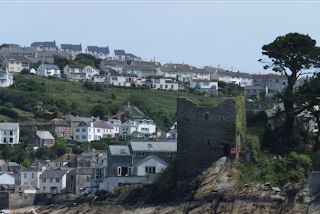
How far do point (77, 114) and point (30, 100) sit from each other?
25.9 feet

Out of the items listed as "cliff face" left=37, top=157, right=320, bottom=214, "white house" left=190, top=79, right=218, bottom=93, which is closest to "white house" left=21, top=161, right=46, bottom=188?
"cliff face" left=37, top=157, right=320, bottom=214

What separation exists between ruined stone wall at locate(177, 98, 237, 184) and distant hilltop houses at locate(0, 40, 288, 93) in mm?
81354

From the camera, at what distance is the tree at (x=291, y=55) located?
46312mm

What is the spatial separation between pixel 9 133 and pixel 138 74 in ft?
188

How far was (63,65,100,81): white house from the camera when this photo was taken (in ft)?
448

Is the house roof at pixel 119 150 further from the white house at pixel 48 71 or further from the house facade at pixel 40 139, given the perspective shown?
the white house at pixel 48 71

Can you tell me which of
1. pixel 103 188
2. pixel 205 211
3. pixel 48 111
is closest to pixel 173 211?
pixel 205 211

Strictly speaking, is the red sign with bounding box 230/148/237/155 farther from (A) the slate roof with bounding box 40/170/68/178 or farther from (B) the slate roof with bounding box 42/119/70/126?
(B) the slate roof with bounding box 42/119/70/126

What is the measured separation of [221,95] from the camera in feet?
412

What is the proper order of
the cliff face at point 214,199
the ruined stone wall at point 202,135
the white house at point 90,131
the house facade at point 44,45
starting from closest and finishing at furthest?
the cliff face at point 214,199
the ruined stone wall at point 202,135
the white house at point 90,131
the house facade at point 44,45

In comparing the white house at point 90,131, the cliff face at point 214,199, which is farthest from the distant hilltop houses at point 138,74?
the cliff face at point 214,199

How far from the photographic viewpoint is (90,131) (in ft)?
316

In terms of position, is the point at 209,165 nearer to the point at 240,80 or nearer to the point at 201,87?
the point at 201,87

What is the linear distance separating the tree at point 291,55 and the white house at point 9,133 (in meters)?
52.8
